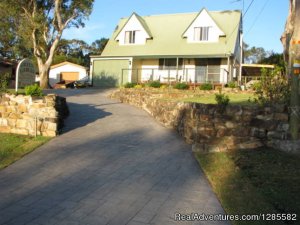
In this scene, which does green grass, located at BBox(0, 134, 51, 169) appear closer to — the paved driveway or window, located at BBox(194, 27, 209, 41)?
the paved driveway

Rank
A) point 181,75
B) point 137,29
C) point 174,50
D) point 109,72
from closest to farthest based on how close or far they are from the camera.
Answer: point 181,75, point 174,50, point 109,72, point 137,29

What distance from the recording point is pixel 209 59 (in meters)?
28.5

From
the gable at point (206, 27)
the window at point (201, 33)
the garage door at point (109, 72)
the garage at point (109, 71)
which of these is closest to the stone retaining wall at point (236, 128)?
the gable at point (206, 27)

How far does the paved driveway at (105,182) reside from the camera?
5453 mm

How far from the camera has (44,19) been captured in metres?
30.1

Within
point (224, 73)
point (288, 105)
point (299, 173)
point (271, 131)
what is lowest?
point (299, 173)

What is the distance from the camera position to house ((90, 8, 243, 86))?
2758cm

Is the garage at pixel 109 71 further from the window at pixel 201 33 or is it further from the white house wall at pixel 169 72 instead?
the window at pixel 201 33

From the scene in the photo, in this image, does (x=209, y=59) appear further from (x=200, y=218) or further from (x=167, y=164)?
(x=200, y=218)

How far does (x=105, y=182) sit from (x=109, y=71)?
24886 millimetres

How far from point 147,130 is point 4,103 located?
15.4 feet

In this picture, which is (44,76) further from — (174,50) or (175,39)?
(175,39)

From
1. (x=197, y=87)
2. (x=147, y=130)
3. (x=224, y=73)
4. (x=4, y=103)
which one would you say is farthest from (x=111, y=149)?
(x=224, y=73)

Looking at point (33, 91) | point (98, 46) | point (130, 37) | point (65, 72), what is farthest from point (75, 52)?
point (33, 91)
